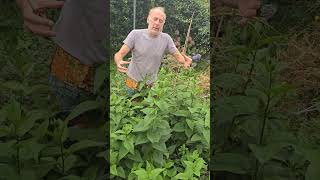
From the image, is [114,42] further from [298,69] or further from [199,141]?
[298,69]

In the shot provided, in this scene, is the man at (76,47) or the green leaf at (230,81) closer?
the green leaf at (230,81)

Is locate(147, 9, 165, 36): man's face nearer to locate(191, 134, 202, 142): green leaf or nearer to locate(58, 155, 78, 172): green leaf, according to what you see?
locate(191, 134, 202, 142): green leaf

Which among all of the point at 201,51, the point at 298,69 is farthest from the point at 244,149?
the point at 298,69

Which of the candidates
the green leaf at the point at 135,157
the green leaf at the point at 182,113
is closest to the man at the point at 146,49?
the green leaf at the point at 182,113

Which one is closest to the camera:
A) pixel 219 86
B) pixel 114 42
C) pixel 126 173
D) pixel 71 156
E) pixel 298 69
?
pixel 71 156

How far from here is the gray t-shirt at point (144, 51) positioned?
4.48 ft

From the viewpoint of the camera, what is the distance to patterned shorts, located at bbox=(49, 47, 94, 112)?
946 millimetres

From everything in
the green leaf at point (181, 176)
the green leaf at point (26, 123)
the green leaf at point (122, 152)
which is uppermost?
the green leaf at point (26, 123)

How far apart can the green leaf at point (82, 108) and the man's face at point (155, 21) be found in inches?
30.1

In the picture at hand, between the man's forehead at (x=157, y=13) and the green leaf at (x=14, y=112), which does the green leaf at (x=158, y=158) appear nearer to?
the man's forehead at (x=157, y=13)

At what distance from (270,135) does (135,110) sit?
0.88 metres

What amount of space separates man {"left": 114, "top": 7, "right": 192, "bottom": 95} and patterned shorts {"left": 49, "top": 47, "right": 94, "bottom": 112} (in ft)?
0.79

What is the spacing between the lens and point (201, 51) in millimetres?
1802

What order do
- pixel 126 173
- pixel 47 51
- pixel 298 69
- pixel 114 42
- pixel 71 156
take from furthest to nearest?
pixel 298 69, pixel 47 51, pixel 114 42, pixel 126 173, pixel 71 156
